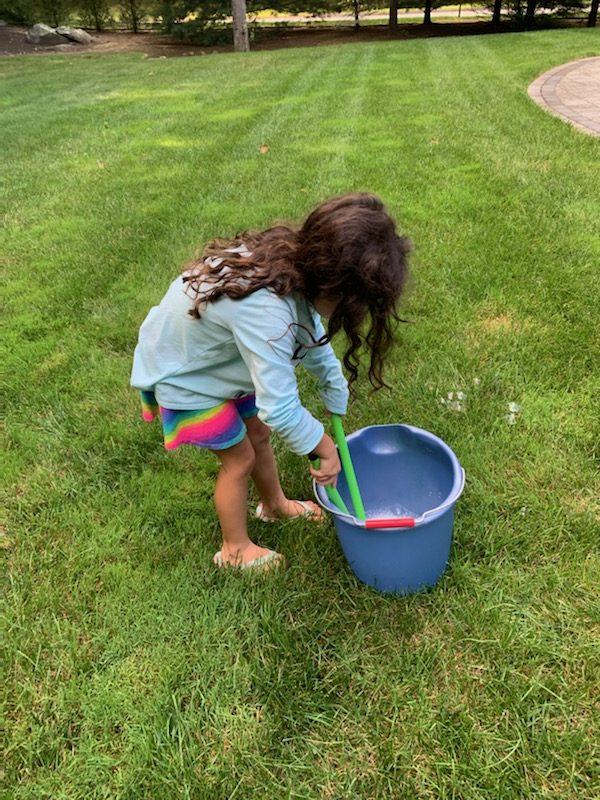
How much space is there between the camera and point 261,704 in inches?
56.5

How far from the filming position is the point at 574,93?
638cm

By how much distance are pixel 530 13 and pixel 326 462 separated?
20.6m

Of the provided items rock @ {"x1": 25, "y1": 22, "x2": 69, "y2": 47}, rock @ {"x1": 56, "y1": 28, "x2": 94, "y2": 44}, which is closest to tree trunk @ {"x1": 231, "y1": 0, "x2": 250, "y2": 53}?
rock @ {"x1": 56, "y1": 28, "x2": 94, "y2": 44}

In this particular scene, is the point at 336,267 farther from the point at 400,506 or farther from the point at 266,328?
the point at 400,506

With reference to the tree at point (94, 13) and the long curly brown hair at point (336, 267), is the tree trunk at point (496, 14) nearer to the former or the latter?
the tree at point (94, 13)

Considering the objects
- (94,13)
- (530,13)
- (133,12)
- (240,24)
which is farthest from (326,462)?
(94,13)

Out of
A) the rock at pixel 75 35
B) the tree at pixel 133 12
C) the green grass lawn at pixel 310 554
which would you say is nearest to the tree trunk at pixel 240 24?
the rock at pixel 75 35

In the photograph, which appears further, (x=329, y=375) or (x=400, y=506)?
(x=400, y=506)

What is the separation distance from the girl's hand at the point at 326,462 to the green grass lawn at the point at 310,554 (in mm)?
347

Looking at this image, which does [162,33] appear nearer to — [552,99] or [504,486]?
[552,99]

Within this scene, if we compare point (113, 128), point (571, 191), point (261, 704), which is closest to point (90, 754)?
point (261, 704)

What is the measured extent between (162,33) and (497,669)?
20405 millimetres

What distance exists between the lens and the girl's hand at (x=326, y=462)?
4.85ft

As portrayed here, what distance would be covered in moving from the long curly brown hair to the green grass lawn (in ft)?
2.41
